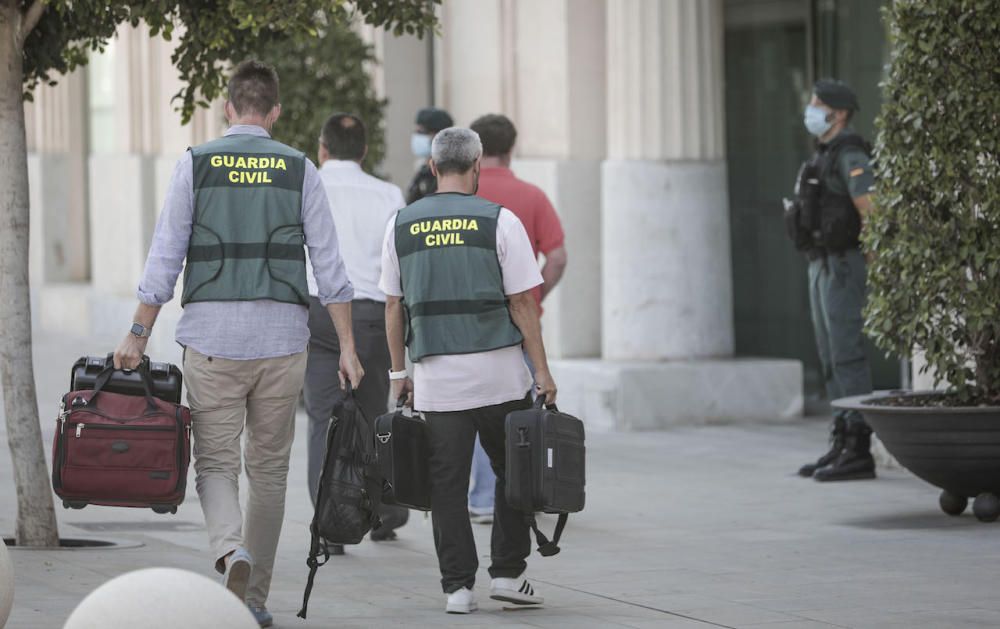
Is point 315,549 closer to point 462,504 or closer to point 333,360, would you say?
point 462,504

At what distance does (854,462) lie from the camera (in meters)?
11.1

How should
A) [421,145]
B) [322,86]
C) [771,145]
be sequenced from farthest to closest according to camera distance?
[771,145]
[322,86]
[421,145]

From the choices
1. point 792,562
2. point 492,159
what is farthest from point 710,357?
point 792,562

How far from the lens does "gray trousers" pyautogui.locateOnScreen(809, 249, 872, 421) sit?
36.2 ft

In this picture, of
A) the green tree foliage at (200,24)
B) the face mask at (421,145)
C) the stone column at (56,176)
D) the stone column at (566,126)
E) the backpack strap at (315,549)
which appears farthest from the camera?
the stone column at (56,176)

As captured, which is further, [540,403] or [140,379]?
[540,403]

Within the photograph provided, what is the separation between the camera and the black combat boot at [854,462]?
11086mm

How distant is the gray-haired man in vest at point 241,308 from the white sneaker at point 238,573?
0.48ft

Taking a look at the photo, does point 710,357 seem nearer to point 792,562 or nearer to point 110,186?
point 792,562

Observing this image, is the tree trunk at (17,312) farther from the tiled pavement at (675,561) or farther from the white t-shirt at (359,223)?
the white t-shirt at (359,223)

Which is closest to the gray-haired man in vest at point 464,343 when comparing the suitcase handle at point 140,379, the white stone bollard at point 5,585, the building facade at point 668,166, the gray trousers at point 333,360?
the suitcase handle at point 140,379

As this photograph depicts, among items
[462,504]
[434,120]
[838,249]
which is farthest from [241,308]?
[838,249]

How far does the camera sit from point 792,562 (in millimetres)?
8383

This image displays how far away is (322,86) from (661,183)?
277cm
